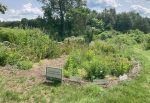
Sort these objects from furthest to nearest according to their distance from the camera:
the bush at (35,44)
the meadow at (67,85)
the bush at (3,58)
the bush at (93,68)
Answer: the bush at (35,44)
the bush at (3,58)
the bush at (93,68)
the meadow at (67,85)

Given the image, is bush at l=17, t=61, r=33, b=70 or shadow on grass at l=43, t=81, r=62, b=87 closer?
shadow on grass at l=43, t=81, r=62, b=87

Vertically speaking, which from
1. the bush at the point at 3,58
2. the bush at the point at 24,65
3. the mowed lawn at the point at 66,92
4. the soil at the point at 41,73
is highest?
the bush at the point at 3,58

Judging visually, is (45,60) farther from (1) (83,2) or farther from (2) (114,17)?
(2) (114,17)

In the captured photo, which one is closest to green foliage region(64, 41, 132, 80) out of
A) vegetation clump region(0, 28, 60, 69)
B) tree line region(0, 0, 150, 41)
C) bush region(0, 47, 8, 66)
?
vegetation clump region(0, 28, 60, 69)

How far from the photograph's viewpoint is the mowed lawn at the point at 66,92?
7.95m

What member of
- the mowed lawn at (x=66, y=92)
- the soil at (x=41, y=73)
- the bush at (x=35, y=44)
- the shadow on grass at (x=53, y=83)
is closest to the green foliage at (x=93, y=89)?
the mowed lawn at (x=66, y=92)

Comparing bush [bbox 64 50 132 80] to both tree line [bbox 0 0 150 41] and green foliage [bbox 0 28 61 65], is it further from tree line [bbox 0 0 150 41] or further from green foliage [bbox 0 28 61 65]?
tree line [bbox 0 0 150 41]

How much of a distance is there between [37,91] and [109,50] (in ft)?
30.3

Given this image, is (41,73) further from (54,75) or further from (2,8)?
(2,8)

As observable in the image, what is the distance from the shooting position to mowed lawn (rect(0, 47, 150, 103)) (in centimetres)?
795

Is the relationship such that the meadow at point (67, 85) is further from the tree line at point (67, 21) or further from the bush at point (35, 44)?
the tree line at point (67, 21)

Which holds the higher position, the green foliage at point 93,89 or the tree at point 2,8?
the tree at point 2,8

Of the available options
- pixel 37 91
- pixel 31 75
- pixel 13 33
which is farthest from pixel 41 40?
pixel 37 91

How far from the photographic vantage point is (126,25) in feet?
220
